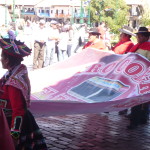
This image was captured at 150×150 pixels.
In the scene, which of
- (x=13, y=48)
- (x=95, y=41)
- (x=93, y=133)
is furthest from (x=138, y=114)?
(x=13, y=48)

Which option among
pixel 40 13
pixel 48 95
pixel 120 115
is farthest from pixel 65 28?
pixel 40 13

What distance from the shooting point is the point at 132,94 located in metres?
6.10

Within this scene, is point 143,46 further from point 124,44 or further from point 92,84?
point 92,84

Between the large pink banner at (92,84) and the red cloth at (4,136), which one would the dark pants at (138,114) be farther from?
the red cloth at (4,136)

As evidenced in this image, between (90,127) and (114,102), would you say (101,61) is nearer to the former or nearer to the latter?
(90,127)

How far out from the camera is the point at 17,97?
13.4 feet

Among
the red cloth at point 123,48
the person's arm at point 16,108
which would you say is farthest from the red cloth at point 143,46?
the person's arm at point 16,108

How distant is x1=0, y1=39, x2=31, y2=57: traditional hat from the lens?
422 centimetres

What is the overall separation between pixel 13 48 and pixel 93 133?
11.6ft

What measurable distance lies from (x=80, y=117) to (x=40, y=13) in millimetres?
114420

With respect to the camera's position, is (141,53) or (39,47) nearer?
(141,53)

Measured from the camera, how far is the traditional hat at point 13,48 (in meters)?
4.22

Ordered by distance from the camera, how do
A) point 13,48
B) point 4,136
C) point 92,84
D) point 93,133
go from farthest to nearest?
point 93,133 < point 92,84 < point 13,48 < point 4,136

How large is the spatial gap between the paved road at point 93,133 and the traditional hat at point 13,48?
2.47 metres
